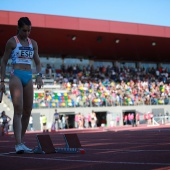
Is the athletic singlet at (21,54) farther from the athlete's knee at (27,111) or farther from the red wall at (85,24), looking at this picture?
the red wall at (85,24)

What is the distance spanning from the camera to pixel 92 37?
37.1 meters

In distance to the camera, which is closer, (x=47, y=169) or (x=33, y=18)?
(x=47, y=169)

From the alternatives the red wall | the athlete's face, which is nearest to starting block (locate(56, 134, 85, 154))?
the athlete's face

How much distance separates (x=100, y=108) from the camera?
33.2 meters

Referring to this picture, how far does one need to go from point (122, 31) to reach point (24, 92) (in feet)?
102

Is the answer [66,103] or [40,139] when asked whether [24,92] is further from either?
[66,103]

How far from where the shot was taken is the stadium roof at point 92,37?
32.8 meters

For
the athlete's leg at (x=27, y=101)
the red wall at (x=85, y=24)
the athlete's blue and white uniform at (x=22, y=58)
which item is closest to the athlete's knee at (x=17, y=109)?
the athlete's leg at (x=27, y=101)

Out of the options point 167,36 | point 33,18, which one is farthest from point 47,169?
point 167,36

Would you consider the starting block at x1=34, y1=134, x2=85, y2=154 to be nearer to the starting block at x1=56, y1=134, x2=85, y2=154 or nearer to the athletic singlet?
the starting block at x1=56, y1=134, x2=85, y2=154

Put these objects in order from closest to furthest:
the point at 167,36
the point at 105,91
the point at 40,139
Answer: the point at 40,139
the point at 105,91
the point at 167,36

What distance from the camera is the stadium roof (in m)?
32.8

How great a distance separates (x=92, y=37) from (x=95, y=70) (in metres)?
5.10

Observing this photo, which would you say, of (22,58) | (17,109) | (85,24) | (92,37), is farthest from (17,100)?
(92,37)
